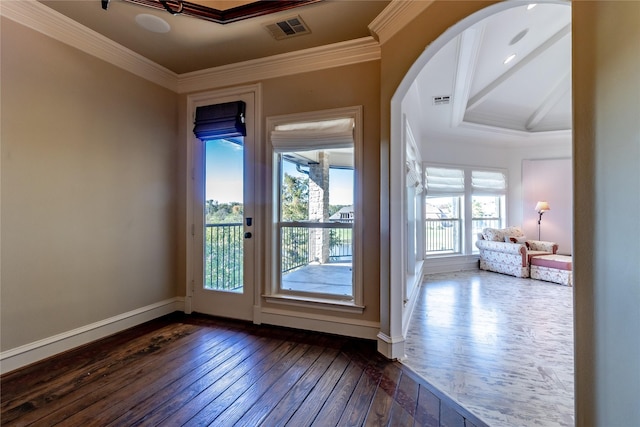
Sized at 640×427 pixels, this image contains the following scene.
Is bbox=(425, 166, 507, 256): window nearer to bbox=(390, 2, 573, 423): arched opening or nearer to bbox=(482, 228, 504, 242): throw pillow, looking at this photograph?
bbox=(390, 2, 573, 423): arched opening

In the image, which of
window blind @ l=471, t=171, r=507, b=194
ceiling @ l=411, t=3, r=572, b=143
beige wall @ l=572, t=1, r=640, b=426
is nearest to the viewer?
beige wall @ l=572, t=1, r=640, b=426

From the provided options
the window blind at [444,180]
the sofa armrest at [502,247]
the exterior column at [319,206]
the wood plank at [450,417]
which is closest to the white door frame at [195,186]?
the exterior column at [319,206]

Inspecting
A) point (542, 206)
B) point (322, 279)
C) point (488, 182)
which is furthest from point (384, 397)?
point (542, 206)

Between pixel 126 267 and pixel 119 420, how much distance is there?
1671 millimetres

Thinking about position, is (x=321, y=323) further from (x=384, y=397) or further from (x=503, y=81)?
(x=503, y=81)

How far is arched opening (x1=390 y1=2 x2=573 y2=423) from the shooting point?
288 centimetres

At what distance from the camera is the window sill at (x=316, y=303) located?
2.64 meters

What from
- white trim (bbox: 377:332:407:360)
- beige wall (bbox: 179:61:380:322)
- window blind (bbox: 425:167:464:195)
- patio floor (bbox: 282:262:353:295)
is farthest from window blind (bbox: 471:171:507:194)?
white trim (bbox: 377:332:407:360)

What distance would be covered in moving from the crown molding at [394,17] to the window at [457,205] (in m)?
3.89

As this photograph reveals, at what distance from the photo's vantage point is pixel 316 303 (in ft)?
9.12

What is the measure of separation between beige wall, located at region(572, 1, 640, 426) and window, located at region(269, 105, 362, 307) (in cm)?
173

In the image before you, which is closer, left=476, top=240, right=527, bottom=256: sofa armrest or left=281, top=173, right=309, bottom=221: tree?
left=281, top=173, right=309, bottom=221: tree

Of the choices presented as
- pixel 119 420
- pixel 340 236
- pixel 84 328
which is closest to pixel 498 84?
pixel 340 236

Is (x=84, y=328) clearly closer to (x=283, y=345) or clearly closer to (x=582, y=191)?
(x=283, y=345)
